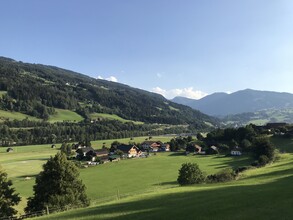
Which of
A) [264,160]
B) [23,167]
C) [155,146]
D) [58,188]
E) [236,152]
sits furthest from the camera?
[155,146]

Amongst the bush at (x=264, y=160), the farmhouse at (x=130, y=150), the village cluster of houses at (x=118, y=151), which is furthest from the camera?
the farmhouse at (x=130, y=150)

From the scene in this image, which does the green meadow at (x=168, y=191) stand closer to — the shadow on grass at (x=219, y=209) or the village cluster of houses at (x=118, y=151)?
the shadow on grass at (x=219, y=209)

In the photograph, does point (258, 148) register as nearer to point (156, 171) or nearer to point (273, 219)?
point (156, 171)

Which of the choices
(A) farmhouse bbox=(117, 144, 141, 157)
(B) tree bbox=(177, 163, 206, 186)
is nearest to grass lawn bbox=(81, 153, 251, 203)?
(B) tree bbox=(177, 163, 206, 186)

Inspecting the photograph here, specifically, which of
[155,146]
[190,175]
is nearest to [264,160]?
[190,175]

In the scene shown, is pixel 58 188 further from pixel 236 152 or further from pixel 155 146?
pixel 155 146

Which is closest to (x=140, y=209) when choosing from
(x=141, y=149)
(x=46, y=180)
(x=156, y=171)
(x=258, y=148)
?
(x=46, y=180)

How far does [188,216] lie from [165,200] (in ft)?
35.1

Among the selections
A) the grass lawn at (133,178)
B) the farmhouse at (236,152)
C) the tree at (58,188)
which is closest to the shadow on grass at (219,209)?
the tree at (58,188)

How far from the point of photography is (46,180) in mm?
49031

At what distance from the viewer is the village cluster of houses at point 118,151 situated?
452 ft

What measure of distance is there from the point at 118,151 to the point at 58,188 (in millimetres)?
101574

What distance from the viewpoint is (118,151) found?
150 m

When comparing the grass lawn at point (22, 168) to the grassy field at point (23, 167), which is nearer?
the grass lawn at point (22, 168)
